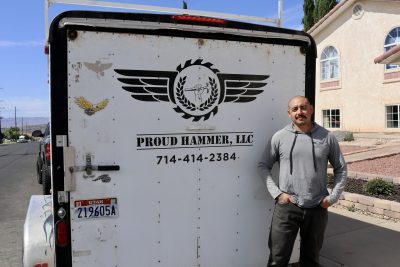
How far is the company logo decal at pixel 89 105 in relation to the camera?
9.83ft

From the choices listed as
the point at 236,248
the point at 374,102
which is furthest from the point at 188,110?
the point at 374,102

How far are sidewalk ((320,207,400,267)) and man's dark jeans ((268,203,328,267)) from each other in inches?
51.6

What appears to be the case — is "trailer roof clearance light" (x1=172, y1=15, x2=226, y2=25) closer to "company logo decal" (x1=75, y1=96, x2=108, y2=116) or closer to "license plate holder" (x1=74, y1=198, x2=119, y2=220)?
"company logo decal" (x1=75, y1=96, x2=108, y2=116)

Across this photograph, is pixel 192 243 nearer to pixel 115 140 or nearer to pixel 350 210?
pixel 115 140

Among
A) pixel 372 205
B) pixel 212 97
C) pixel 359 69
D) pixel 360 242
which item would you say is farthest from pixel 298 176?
pixel 359 69

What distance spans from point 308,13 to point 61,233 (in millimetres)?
30432

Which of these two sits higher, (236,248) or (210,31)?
(210,31)

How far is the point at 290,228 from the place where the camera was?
3658 mm

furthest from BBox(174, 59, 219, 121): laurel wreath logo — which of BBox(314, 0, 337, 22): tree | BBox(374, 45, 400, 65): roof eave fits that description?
BBox(314, 0, 337, 22): tree

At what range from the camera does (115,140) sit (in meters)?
3.10

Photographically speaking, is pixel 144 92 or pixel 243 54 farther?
pixel 243 54

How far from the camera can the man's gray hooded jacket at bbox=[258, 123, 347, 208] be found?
3586 millimetres

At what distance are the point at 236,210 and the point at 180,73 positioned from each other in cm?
129

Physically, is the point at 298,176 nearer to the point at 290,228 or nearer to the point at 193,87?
the point at 290,228
